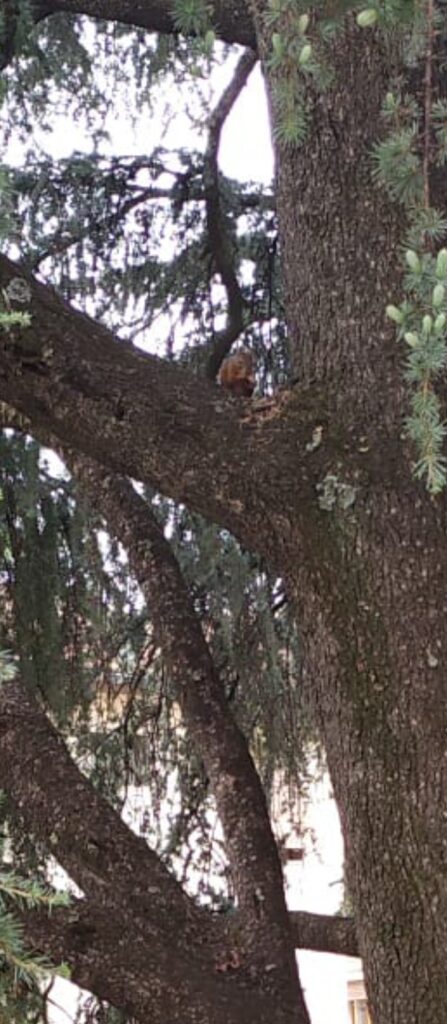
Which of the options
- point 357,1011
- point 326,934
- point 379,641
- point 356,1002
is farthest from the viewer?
point 357,1011

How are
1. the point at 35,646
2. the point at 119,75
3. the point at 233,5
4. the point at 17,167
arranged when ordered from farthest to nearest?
the point at 119,75 → the point at 17,167 → the point at 35,646 → the point at 233,5

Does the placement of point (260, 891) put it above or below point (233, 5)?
below

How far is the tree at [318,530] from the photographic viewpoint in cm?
190

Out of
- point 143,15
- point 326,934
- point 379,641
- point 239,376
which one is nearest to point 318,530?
point 379,641

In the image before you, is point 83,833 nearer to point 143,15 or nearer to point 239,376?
point 239,376

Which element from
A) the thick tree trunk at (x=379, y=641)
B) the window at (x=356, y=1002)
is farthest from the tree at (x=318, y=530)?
the window at (x=356, y=1002)

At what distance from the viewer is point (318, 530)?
1.97 meters

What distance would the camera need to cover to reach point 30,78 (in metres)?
3.13

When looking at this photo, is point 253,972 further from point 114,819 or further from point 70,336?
point 70,336

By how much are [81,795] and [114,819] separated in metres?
0.07

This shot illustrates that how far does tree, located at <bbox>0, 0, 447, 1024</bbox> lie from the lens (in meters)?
1.90

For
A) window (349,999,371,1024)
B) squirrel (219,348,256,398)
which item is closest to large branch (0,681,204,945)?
squirrel (219,348,256,398)

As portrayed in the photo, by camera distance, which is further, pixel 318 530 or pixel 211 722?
pixel 211 722

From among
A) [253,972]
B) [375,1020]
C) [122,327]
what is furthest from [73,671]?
[375,1020]
